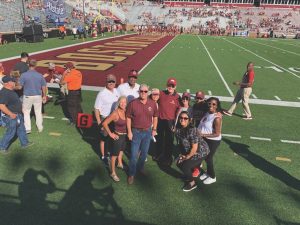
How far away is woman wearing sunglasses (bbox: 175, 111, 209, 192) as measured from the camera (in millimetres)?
5070

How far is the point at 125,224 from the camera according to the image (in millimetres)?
4539

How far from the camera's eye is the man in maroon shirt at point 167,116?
20.2ft

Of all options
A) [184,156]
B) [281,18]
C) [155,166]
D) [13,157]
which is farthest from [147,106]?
[281,18]

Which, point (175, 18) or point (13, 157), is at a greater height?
point (175, 18)

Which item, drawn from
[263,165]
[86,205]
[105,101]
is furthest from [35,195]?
[263,165]

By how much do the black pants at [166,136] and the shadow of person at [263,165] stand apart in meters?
1.89

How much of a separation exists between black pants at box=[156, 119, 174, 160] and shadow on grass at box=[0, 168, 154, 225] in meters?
1.54

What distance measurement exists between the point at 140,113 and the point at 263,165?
3.28 meters

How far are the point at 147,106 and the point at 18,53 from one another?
1849cm

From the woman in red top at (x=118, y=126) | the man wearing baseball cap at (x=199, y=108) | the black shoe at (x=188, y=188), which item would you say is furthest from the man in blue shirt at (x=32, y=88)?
the black shoe at (x=188, y=188)

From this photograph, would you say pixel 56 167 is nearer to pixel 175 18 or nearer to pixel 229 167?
pixel 229 167

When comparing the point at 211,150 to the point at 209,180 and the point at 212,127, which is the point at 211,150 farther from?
the point at 209,180

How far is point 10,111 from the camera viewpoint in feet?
20.7

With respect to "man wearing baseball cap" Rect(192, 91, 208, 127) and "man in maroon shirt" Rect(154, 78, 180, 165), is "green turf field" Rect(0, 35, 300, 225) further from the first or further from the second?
"man wearing baseball cap" Rect(192, 91, 208, 127)
